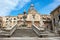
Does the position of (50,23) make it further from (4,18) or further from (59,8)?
(4,18)

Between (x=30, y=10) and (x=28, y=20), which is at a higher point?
(x=30, y=10)

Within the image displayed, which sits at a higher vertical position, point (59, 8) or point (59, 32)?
point (59, 8)

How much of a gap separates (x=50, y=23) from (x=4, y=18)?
24676mm

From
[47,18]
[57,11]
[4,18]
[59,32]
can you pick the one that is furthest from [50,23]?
[59,32]

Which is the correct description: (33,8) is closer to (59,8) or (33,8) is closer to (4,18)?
(4,18)

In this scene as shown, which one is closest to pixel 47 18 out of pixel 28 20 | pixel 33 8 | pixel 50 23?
pixel 50 23

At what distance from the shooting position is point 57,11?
5547cm

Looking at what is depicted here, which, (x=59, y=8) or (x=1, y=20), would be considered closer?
(x=59, y=8)

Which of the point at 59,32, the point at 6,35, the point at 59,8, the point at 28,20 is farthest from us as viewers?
the point at 28,20

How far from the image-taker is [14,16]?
74.6 meters

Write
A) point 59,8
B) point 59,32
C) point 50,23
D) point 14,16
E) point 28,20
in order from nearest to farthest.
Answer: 1. point 59,32
2. point 59,8
3. point 28,20
4. point 50,23
5. point 14,16

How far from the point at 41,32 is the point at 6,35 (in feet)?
A: 14.6

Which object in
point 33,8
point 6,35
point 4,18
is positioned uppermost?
point 33,8

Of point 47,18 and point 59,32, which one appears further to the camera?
point 47,18
